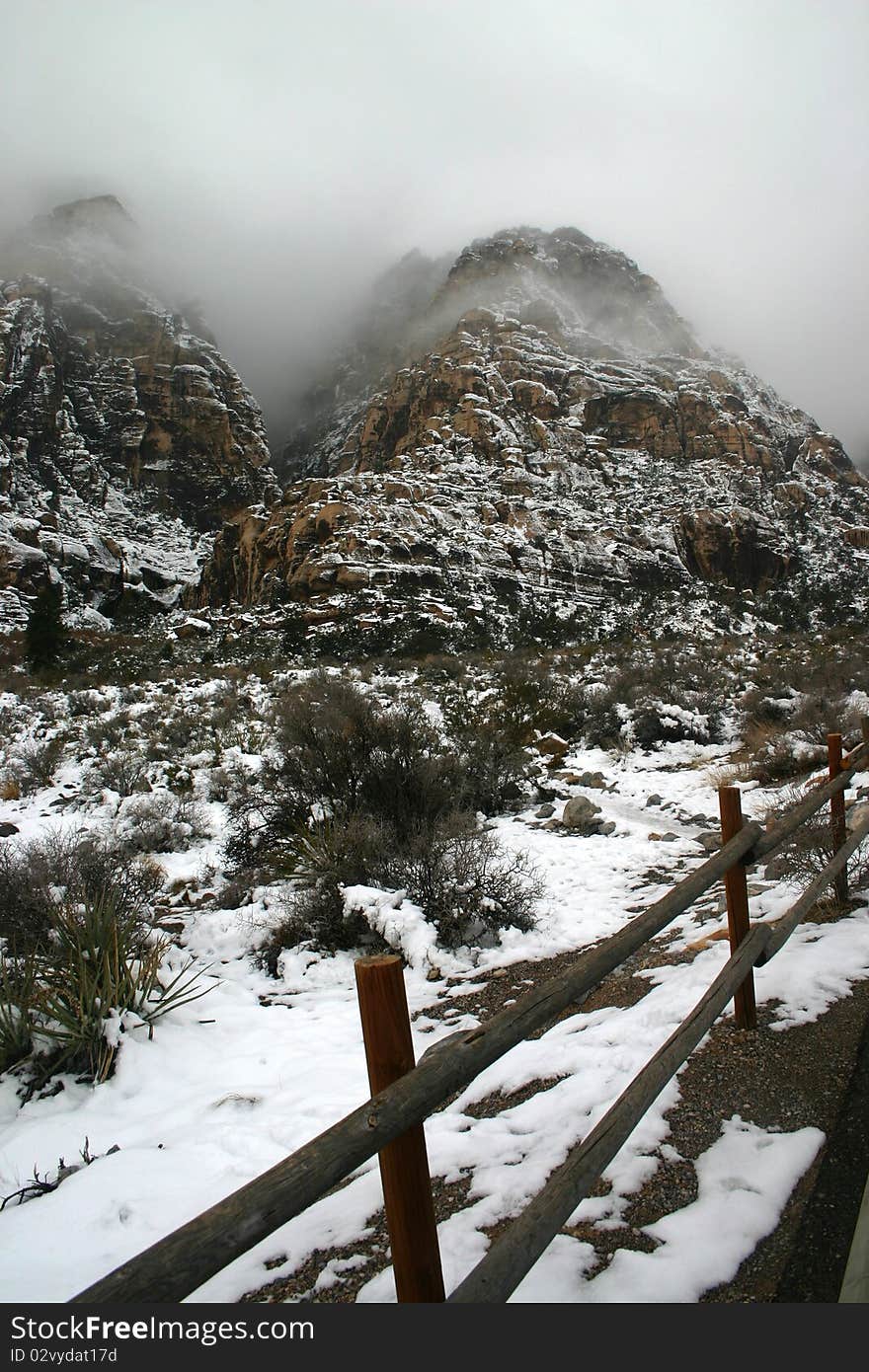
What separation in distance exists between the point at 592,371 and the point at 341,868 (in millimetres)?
89849

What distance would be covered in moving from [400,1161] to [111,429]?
127 metres

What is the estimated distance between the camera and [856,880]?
500 cm

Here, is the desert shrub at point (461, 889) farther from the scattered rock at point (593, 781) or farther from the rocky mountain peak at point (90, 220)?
the rocky mountain peak at point (90, 220)

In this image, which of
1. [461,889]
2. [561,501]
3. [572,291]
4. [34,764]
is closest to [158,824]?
[461,889]

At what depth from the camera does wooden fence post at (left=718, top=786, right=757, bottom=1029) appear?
3.16m

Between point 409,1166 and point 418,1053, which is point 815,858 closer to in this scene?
point 418,1053

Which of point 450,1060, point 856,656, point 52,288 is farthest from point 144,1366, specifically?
point 52,288

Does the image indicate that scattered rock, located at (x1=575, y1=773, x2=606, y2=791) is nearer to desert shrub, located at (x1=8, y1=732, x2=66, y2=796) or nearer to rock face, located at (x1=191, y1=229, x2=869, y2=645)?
desert shrub, located at (x1=8, y1=732, x2=66, y2=796)

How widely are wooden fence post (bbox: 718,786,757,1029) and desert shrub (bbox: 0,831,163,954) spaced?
430 cm

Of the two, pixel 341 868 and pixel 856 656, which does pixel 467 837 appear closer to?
pixel 341 868

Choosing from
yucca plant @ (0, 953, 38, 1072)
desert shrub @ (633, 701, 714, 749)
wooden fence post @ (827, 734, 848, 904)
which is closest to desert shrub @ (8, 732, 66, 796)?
yucca plant @ (0, 953, 38, 1072)

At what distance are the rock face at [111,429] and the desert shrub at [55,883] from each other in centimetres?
8273

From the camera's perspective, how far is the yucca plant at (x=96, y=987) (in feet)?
13.3

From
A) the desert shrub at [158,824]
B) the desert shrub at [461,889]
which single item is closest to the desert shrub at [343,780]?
the desert shrub at [158,824]
